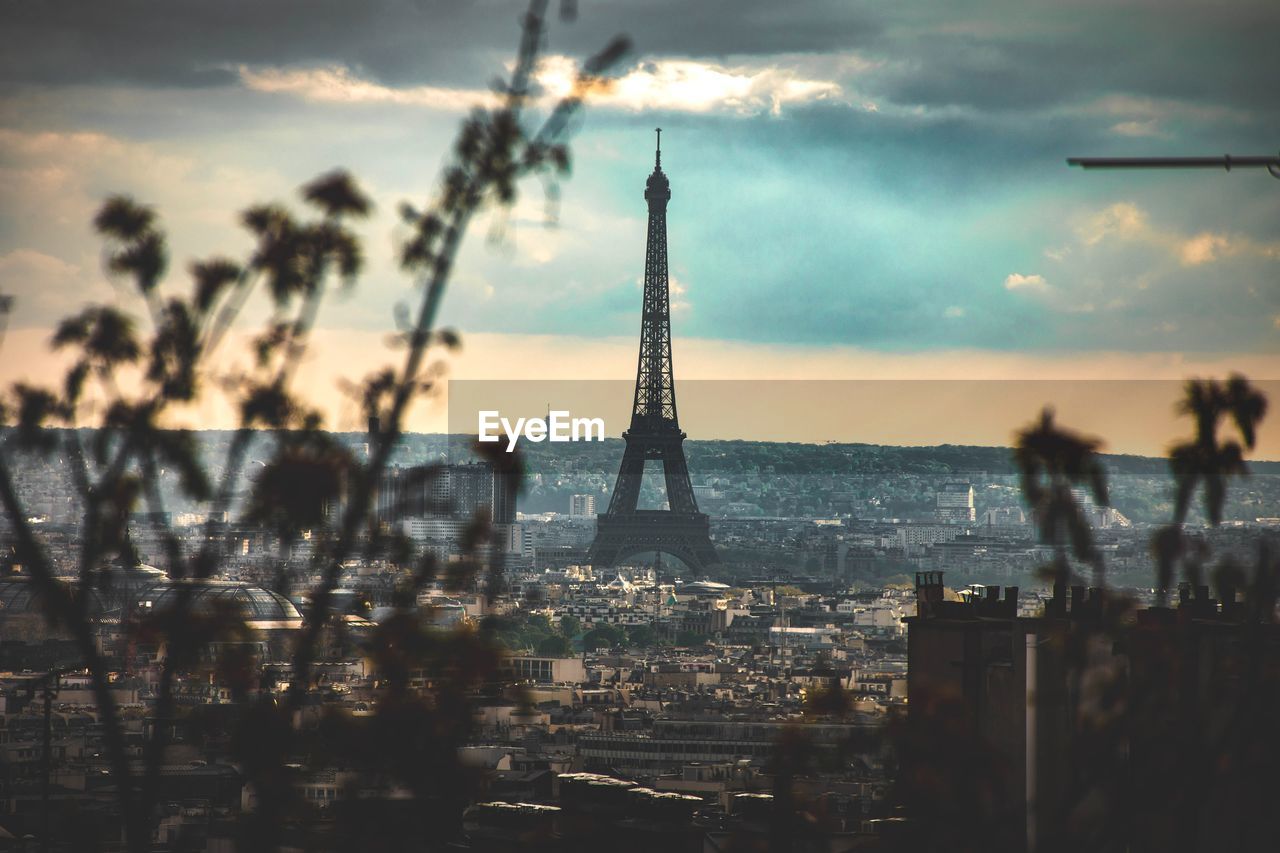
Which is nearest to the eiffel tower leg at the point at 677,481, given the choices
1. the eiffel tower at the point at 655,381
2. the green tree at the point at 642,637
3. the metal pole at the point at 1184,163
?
the eiffel tower at the point at 655,381

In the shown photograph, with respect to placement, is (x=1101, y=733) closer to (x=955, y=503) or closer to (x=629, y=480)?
(x=629, y=480)

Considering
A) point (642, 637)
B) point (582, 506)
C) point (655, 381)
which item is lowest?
point (642, 637)

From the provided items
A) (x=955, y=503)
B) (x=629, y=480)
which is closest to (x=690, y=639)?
(x=629, y=480)

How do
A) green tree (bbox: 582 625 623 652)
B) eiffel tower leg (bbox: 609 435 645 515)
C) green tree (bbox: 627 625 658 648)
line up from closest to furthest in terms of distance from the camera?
green tree (bbox: 582 625 623 652), green tree (bbox: 627 625 658 648), eiffel tower leg (bbox: 609 435 645 515)

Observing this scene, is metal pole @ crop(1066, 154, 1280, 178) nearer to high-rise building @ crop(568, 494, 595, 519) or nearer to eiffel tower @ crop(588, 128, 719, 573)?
eiffel tower @ crop(588, 128, 719, 573)

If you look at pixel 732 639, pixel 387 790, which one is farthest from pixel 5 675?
pixel 387 790

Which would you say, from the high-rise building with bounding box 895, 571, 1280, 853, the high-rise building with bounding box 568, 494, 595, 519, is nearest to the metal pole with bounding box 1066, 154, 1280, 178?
the high-rise building with bounding box 895, 571, 1280, 853

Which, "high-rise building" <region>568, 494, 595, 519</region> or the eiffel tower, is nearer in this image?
the eiffel tower

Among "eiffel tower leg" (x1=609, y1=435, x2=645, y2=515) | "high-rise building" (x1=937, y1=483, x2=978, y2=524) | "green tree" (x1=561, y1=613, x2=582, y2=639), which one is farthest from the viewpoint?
"high-rise building" (x1=937, y1=483, x2=978, y2=524)
